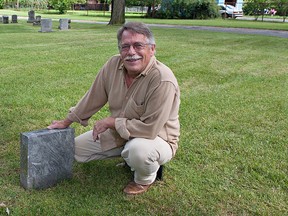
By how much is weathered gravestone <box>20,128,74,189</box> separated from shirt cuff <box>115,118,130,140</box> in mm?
415

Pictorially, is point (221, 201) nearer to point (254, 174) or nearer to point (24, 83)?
point (254, 174)

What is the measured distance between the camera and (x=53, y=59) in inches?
350

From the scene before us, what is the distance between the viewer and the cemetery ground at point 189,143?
2924mm

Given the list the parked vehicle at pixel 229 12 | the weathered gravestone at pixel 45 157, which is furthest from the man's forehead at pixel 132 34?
the parked vehicle at pixel 229 12

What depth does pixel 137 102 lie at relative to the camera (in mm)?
2855

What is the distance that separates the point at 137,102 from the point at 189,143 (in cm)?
142

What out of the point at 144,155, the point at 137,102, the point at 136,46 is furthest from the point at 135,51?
the point at 144,155

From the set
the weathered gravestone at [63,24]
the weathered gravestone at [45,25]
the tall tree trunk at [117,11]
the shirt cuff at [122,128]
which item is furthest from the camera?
the tall tree trunk at [117,11]

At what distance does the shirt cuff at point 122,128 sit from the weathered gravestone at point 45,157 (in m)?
0.42

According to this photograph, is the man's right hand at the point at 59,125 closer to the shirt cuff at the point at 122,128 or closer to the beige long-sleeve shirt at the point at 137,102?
the beige long-sleeve shirt at the point at 137,102

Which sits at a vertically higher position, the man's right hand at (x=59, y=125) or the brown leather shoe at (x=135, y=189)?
the man's right hand at (x=59, y=125)

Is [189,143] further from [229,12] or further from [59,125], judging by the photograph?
[229,12]

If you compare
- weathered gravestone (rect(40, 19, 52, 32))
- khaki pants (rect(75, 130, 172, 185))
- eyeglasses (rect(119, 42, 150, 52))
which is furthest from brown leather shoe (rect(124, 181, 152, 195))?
weathered gravestone (rect(40, 19, 52, 32))

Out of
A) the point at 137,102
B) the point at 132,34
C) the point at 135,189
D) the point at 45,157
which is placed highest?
the point at 132,34
